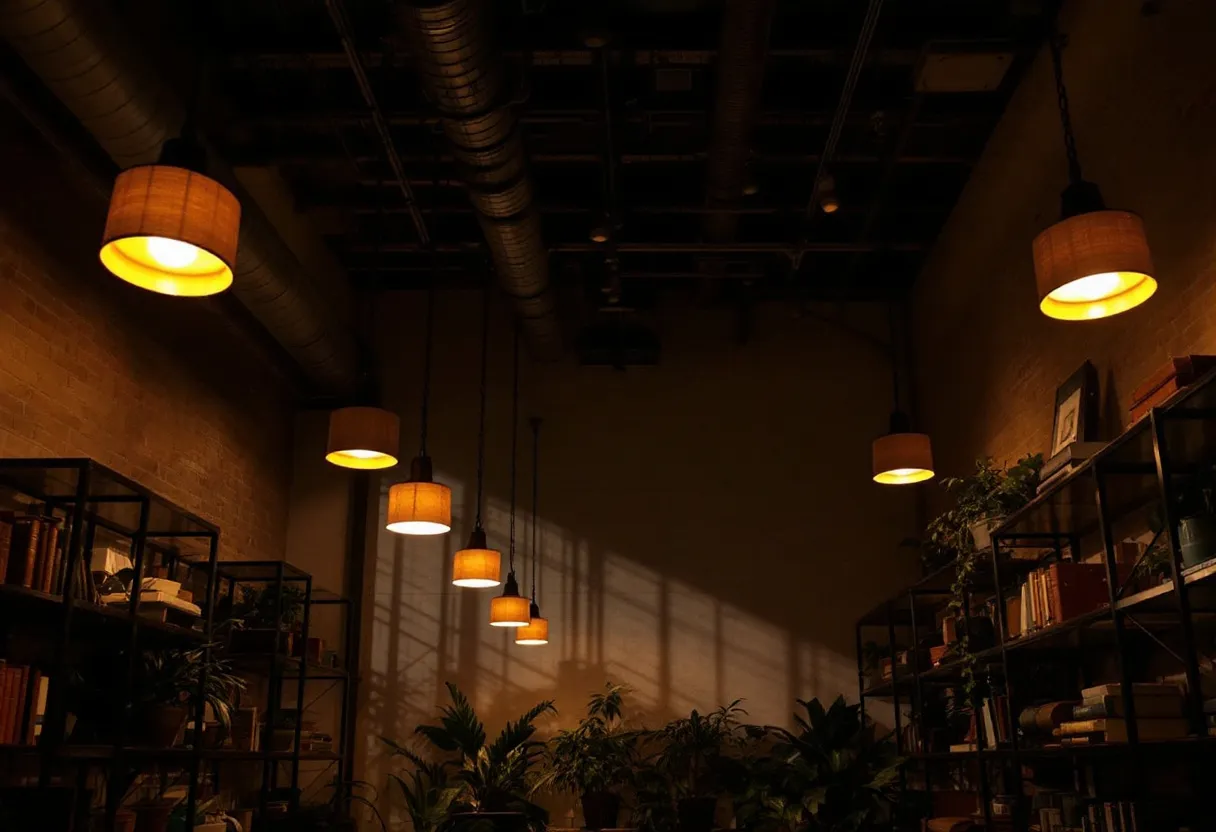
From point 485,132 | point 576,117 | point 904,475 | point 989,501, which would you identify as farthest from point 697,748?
point 485,132

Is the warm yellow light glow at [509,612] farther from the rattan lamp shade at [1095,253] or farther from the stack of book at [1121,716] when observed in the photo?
the rattan lamp shade at [1095,253]

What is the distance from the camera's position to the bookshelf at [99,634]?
467cm

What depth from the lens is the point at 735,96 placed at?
6.57m

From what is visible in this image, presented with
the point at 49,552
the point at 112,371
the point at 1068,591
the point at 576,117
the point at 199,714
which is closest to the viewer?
the point at 49,552

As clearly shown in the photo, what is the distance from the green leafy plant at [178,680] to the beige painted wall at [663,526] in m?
3.80

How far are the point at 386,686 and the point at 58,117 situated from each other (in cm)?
564

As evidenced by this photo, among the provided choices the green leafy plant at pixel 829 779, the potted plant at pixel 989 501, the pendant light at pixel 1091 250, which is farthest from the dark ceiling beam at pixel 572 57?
the green leafy plant at pixel 829 779

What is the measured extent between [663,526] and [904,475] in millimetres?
3136

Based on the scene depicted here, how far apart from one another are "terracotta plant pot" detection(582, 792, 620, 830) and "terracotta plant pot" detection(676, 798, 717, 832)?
54 cm

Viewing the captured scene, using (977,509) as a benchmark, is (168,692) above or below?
below

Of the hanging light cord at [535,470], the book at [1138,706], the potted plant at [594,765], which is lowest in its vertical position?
the potted plant at [594,765]

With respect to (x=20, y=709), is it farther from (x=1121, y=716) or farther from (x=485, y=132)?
(x=1121, y=716)

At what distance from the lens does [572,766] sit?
8914 millimetres

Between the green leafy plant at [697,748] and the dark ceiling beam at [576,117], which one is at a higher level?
the dark ceiling beam at [576,117]
